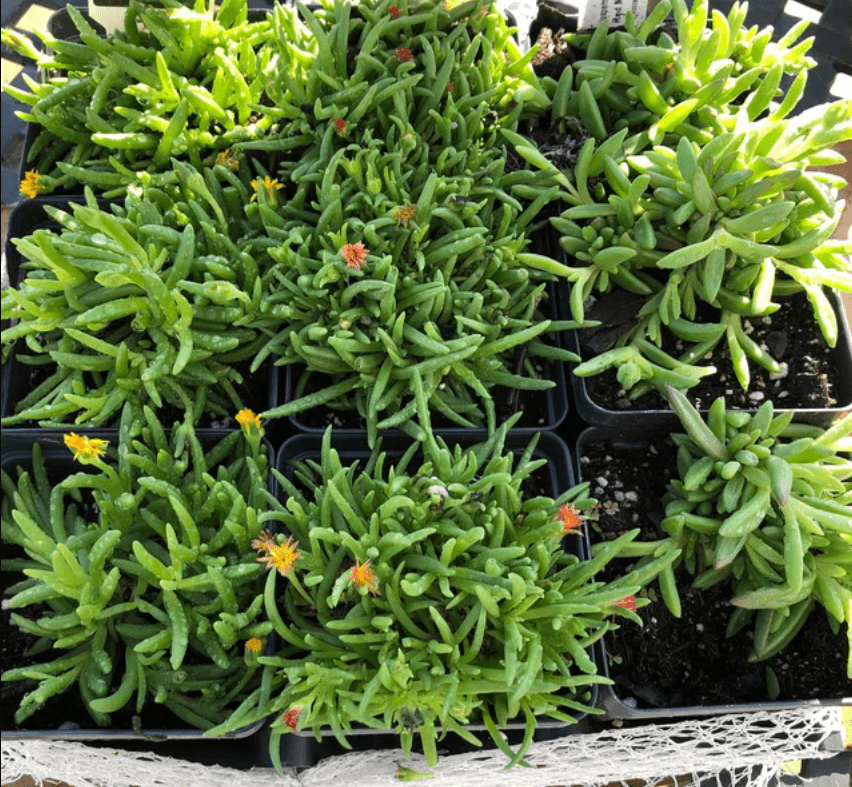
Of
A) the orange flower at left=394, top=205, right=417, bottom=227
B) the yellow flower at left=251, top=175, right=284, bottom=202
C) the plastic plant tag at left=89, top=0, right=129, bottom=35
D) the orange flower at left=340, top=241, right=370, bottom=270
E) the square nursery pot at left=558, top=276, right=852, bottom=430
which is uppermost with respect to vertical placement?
the plastic plant tag at left=89, top=0, right=129, bottom=35

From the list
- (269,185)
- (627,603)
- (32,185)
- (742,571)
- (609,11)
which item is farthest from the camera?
(609,11)

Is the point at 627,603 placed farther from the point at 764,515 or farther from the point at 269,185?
the point at 269,185

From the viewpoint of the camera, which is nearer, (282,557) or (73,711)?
(282,557)

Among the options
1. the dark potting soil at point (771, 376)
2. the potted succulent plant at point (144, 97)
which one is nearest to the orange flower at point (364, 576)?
the dark potting soil at point (771, 376)

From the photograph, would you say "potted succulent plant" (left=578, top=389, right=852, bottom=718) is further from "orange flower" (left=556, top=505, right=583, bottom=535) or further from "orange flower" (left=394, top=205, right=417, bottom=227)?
"orange flower" (left=394, top=205, right=417, bottom=227)

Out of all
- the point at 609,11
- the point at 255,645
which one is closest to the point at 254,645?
the point at 255,645

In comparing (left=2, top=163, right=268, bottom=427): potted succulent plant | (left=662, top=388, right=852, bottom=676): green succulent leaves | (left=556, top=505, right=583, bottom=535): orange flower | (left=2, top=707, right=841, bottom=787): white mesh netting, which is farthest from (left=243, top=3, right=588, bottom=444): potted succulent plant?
(left=2, top=707, right=841, bottom=787): white mesh netting
